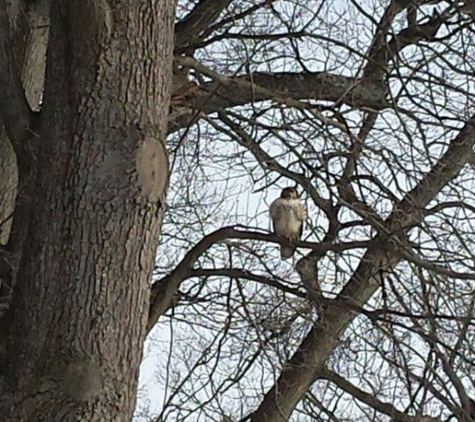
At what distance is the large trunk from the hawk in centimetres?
168

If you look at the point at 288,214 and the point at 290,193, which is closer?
the point at 288,214

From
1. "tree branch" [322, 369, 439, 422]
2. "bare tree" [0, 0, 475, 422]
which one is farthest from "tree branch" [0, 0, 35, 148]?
"tree branch" [322, 369, 439, 422]

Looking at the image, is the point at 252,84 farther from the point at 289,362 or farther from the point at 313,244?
the point at 289,362

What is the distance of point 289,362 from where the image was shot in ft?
18.9

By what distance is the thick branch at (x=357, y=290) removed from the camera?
189 inches

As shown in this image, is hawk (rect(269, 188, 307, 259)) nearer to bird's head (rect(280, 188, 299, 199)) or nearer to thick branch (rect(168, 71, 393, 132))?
bird's head (rect(280, 188, 299, 199))

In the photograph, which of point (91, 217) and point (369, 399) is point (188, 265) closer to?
point (91, 217)

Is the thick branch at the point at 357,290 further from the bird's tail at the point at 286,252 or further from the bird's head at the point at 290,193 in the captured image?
the bird's head at the point at 290,193

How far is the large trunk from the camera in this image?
115 inches

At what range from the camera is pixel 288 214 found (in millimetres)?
4938

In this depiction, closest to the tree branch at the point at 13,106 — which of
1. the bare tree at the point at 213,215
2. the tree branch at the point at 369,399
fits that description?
the bare tree at the point at 213,215

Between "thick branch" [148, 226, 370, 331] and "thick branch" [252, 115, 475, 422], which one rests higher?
"thick branch" [252, 115, 475, 422]

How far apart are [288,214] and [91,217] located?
2027 millimetres

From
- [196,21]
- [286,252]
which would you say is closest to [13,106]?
[196,21]
